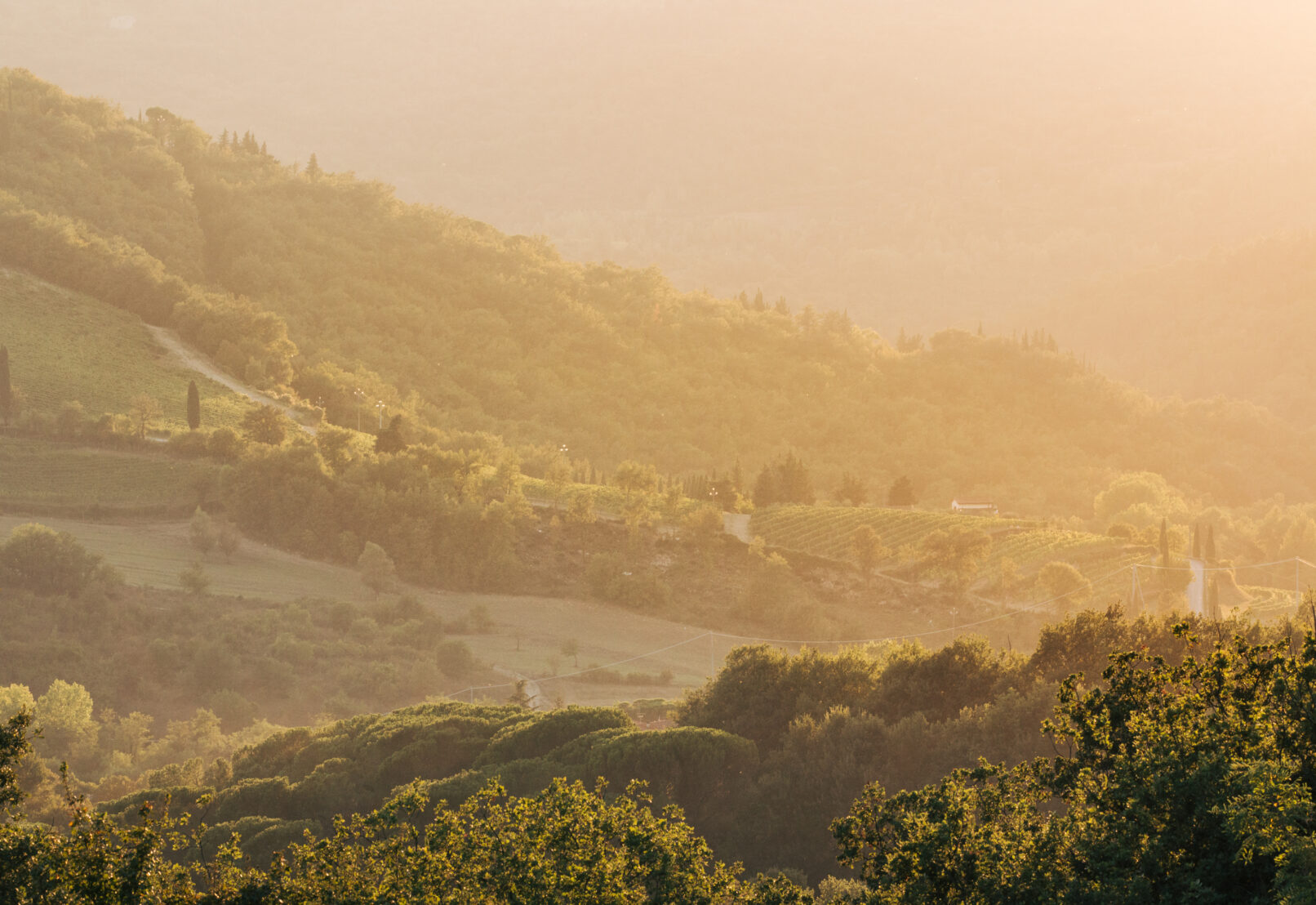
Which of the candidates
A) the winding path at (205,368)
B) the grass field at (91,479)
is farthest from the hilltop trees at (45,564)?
the winding path at (205,368)

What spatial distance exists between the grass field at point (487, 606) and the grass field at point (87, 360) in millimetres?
14010

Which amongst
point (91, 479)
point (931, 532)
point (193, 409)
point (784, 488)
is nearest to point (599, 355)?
point (784, 488)

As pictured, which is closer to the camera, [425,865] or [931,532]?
[425,865]

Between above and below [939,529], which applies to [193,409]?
above

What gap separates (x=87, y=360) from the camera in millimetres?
80562

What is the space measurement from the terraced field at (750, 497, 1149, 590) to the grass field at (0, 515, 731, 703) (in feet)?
36.6

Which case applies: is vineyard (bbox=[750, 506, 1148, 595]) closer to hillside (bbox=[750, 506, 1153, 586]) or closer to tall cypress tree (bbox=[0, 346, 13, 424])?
hillside (bbox=[750, 506, 1153, 586])

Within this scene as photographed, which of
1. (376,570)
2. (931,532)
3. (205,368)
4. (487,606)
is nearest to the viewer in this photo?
(376,570)

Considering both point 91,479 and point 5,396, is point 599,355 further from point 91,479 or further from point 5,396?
point 91,479

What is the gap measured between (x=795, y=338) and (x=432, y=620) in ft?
357

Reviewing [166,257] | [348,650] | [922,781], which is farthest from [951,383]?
[922,781]

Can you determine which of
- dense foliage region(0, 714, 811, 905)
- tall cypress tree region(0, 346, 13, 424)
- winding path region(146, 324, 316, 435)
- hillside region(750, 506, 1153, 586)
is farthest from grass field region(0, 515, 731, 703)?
dense foliage region(0, 714, 811, 905)

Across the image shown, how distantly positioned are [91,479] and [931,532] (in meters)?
42.4

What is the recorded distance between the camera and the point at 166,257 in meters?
136
